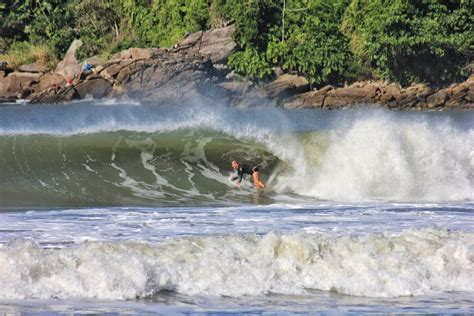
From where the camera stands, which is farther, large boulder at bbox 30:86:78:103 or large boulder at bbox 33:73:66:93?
large boulder at bbox 33:73:66:93

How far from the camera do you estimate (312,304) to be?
8.88 meters

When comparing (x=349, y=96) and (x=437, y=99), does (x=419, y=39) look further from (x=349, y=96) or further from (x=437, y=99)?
(x=349, y=96)

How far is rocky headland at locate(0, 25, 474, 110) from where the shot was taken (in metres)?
38.9

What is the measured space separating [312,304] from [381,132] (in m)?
10.1

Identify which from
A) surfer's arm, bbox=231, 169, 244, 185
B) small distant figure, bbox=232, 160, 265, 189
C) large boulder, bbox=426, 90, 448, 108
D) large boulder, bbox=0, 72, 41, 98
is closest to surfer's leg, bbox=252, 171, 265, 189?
small distant figure, bbox=232, 160, 265, 189

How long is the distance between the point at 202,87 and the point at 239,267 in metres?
30.7

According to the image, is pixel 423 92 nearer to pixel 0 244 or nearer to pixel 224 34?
pixel 224 34

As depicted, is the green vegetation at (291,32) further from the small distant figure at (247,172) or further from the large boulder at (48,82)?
the small distant figure at (247,172)

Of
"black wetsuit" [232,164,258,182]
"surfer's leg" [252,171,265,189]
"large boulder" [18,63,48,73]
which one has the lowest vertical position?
"surfer's leg" [252,171,265,189]

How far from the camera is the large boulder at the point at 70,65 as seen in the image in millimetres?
42312

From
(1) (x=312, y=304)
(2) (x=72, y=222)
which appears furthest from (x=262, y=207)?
(1) (x=312, y=304)

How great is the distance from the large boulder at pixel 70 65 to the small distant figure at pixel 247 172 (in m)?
24.9

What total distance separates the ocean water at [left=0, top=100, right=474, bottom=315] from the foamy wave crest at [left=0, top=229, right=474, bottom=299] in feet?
0.06

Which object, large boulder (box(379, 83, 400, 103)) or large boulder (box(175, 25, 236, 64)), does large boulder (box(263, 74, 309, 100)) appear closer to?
large boulder (box(175, 25, 236, 64))
